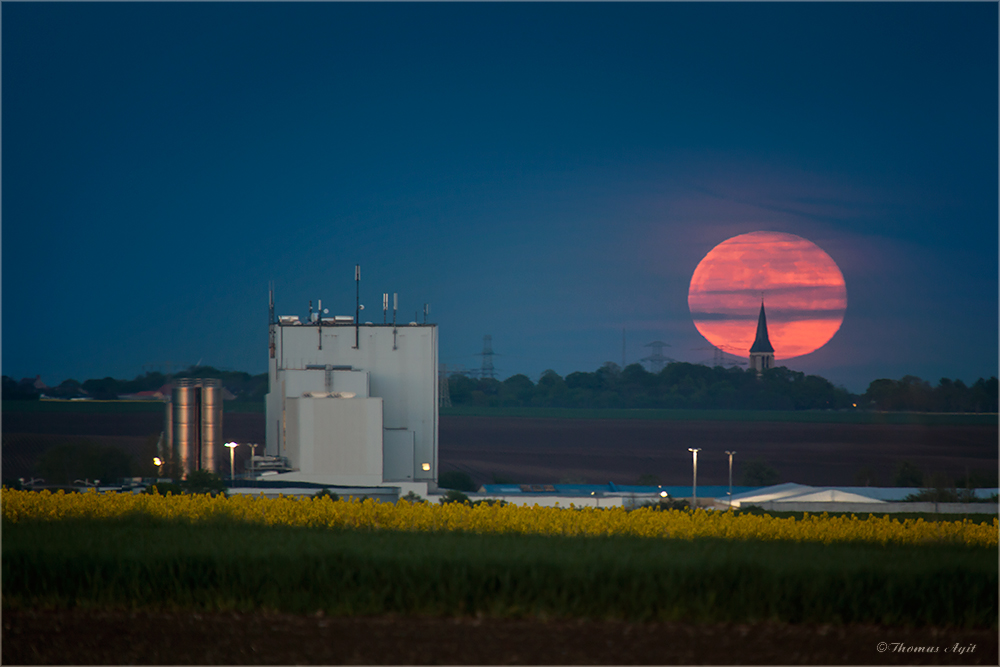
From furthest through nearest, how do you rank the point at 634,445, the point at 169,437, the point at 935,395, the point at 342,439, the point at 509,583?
1. the point at 935,395
2. the point at 634,445
3. the point at 169,437
4. the point at 342,439
5. the point at 509,583

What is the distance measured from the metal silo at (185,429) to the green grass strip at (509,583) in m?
32.1

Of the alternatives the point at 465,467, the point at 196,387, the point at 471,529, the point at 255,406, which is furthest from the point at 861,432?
the point at 471,529

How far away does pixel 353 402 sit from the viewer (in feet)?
117

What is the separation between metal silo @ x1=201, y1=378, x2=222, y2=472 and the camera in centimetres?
3803

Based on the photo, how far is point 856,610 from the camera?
667 cm

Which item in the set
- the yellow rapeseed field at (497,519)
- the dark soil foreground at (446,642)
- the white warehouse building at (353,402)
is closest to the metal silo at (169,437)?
the white warehouse building at (353,402)

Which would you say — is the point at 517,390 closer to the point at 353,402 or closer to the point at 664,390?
the point at 664,390

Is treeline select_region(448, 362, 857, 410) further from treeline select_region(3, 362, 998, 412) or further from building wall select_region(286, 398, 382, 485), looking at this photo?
building wall select_region(286, 398, 382, 485)

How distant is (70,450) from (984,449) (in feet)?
286

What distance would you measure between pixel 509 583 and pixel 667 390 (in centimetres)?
11793

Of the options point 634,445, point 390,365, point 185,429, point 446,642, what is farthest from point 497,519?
point 634,445

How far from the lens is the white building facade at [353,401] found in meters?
35.2

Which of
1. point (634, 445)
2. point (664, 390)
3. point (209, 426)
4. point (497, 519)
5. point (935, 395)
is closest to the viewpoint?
point (497, 519)

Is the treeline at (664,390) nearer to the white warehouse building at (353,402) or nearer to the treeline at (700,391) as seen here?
the treeline at (700,391)
